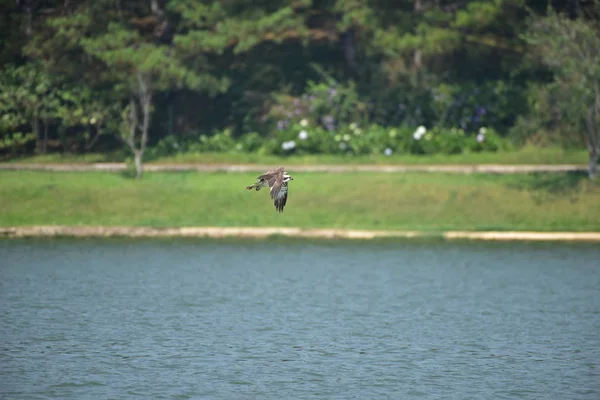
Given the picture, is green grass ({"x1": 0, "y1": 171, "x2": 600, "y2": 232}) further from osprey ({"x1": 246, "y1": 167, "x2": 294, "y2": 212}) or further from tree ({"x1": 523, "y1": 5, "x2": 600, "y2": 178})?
osprey ({"x1": 246, "y1": 167, "x2": 294, "y2": 212})

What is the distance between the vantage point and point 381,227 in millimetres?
36281

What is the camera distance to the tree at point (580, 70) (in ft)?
126

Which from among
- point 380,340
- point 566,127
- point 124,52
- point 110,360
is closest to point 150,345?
point 110,360

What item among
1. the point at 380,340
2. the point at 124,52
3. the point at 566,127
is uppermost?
the point at 124,52

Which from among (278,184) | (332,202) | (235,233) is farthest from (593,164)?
(278,184)

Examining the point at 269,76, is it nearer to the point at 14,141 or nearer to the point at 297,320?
the point at 14,141

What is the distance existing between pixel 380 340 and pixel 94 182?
18.5 m

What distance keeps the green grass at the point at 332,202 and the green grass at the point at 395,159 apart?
281 cm

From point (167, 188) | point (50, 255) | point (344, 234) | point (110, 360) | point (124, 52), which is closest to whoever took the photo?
point (110, 360)

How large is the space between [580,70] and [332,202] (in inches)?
362

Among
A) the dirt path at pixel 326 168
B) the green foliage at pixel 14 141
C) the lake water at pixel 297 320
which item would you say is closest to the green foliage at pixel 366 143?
the dirt path at pixel 326 168

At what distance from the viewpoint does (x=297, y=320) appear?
83.0 feet

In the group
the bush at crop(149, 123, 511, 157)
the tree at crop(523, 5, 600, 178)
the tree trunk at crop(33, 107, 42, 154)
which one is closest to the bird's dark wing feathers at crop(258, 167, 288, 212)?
the tree at crop(523, 5, 600, 178)

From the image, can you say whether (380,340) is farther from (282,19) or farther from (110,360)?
(282,19)
